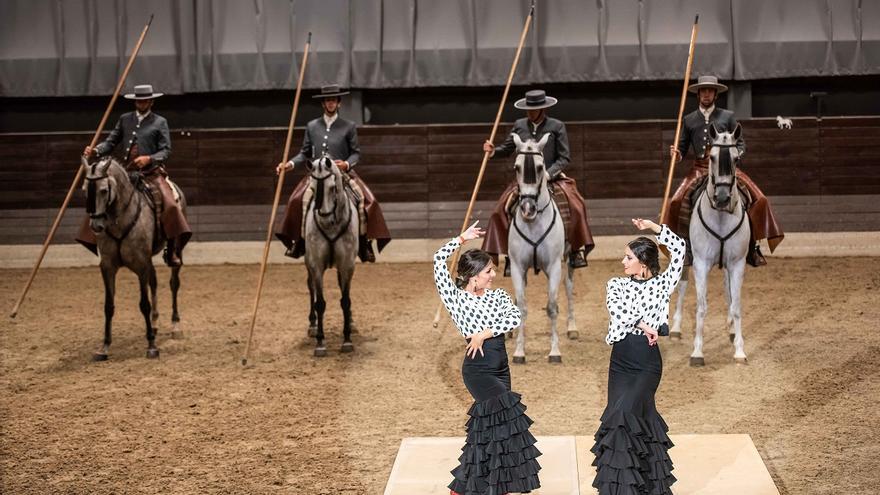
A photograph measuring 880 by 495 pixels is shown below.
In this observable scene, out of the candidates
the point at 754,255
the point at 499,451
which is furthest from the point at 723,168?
the point at 499,451

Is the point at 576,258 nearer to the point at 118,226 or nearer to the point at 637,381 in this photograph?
the point at 118,226

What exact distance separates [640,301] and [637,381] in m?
0.36

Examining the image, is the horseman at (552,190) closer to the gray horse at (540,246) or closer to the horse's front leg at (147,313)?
the gray horse at (540,246)

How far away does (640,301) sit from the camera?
4.74 m

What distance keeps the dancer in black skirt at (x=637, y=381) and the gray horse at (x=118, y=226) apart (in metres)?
4.95

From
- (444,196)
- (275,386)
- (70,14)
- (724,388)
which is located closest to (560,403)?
(724,388)

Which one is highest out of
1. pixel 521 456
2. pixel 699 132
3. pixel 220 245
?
pixel 699 132

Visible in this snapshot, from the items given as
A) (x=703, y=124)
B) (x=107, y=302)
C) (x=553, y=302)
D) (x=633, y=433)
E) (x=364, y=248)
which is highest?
(x=703, y=124)

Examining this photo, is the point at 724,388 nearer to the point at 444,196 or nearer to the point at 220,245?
the point at 444,196

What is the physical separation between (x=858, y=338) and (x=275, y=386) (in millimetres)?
4656

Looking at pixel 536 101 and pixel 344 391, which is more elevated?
pixel 536 101

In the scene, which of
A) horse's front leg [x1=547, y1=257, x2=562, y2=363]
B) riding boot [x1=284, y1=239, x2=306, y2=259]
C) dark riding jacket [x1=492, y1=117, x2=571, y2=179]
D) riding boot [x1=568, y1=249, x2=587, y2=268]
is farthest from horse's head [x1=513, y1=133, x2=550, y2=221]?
riding boot [x1=284, y1=239, x2=306, y2=259]

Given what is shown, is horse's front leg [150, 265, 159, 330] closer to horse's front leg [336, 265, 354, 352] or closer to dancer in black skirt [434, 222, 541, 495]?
horse's front leg [336, 265, 354, 352]

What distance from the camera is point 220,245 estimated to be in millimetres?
14086
